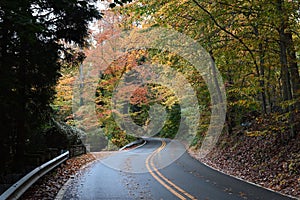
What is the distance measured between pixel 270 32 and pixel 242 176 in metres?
5.45

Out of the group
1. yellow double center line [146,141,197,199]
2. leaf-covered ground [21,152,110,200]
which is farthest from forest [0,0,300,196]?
yellow double center line [146,141,197,199]

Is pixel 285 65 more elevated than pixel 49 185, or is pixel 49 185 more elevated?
pixel 285 65

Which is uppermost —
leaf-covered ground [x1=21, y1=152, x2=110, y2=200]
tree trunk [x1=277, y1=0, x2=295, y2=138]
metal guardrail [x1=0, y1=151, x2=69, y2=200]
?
tree trunk [x1=277, y1=0, x2=295, y2=138]

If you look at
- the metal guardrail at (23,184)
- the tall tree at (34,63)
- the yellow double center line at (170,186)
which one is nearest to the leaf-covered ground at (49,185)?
the metal guardrail at (23,184)

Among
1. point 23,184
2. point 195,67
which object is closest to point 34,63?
point 23,184

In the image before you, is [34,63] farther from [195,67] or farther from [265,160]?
[195,67]

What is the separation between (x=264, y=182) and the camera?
31.5ft

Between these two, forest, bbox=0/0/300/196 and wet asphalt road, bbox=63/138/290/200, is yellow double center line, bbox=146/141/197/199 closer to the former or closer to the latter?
wet asphalt road, bbox=63/138/290/200

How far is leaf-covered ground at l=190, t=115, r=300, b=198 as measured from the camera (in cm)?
910

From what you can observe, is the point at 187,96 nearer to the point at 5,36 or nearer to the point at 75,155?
the point at 75,155

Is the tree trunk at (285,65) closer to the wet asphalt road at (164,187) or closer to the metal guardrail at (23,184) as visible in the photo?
the wet asphalt road at (164,187)

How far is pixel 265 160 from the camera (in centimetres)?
1154

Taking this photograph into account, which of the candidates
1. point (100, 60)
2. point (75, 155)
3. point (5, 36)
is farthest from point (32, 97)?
point (100, 60)

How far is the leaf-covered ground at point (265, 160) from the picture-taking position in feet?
29.9
